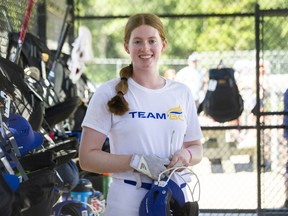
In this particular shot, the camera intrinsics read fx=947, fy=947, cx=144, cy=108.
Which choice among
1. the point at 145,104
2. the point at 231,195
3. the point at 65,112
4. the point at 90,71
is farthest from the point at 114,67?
the point at 145,104

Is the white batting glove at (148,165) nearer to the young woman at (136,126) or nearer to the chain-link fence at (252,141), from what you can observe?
the young woman at (136,126)

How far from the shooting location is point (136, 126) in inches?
169

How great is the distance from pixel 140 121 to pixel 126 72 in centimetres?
28

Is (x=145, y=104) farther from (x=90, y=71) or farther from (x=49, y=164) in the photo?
(x=90, y=71)

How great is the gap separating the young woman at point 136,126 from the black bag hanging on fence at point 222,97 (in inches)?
217

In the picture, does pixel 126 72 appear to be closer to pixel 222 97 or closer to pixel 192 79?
pixel 222 97

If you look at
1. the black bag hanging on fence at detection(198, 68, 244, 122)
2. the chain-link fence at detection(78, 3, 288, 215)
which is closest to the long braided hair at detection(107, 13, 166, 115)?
the chain-link fence at detection(78, 3, 288, 215)

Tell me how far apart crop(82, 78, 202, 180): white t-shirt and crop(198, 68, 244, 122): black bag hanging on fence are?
554 cm

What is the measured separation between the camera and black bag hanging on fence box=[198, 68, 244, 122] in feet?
32.6

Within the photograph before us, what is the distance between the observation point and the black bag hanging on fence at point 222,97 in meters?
9.94

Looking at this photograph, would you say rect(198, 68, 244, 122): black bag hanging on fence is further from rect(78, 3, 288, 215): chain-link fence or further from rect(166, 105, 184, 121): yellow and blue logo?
rect(166, 105, 184, 121): yellow and blue logo

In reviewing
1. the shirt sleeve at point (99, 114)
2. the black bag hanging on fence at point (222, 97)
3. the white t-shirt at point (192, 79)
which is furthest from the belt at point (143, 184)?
the white t-shirt at point (192, 79)

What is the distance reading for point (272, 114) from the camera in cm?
909

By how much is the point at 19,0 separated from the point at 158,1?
11.7 metres
